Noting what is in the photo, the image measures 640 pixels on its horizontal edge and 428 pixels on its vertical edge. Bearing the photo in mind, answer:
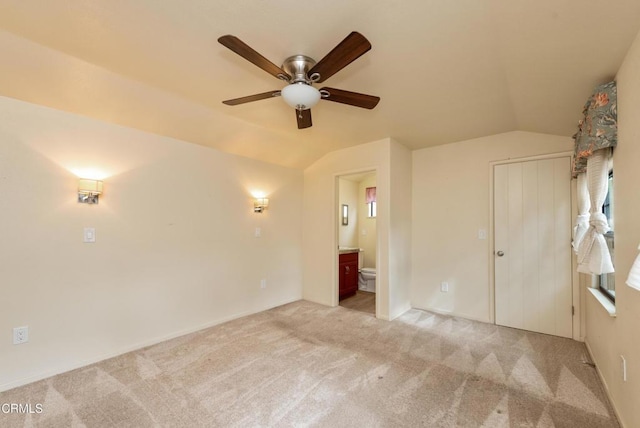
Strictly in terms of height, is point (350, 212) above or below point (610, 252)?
above

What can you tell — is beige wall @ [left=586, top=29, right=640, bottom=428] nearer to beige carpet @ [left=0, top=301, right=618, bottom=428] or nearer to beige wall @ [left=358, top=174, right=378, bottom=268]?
beige carpet @ [left=0, top=301, right=618, bottom=428]

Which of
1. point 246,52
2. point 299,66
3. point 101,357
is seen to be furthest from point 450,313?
point 101,357

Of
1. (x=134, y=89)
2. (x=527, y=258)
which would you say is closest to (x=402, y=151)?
(x=527, y=258)

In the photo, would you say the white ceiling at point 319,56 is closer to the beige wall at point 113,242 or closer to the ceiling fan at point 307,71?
the ceiling fan at point 307,71

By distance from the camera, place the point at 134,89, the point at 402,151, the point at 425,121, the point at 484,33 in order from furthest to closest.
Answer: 1. the point at 402,151
2. the point at 425,121
3. the point at 134,89
4. the point at 484,33

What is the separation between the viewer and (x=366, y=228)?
19.8ft

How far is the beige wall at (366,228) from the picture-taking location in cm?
586

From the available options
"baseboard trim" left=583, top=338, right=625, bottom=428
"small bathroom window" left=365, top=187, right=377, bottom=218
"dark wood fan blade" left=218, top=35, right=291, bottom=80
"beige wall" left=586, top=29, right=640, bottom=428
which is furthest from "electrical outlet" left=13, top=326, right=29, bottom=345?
"small bathroom window" left=365, top=187, right=377, bottom=218

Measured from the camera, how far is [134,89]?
7.73 feet

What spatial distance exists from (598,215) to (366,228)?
418cm

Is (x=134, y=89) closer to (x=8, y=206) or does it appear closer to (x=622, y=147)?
(x=8, y=206)

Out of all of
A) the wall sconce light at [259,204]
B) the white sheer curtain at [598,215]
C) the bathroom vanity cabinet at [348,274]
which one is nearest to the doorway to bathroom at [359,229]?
the bathroom vanity cabinet at [348,274]

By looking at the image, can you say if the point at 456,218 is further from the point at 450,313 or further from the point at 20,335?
the point at 20,335

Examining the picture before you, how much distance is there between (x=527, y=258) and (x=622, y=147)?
182 cm
